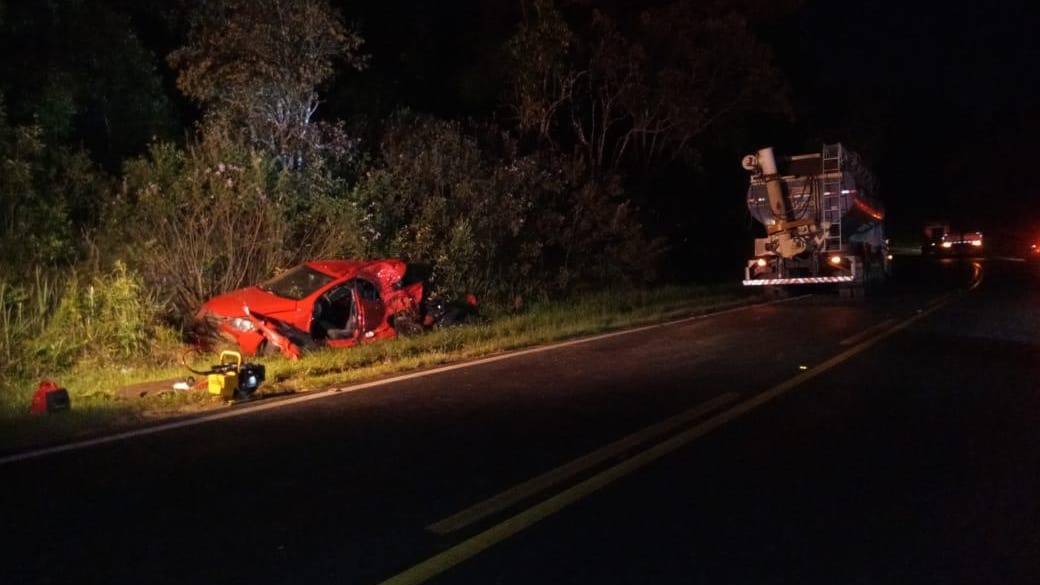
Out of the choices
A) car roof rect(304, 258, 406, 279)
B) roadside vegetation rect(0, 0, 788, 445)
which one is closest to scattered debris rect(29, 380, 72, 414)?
roadside vegetation rect(0, 0, 788, 445)

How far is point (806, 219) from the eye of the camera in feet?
88.5

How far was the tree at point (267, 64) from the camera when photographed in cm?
1917

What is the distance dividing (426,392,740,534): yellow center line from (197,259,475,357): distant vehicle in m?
6.11

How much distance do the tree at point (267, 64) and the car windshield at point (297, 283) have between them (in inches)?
184

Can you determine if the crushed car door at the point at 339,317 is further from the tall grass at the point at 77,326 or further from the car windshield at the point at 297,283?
the tall grass at the point at 77,326

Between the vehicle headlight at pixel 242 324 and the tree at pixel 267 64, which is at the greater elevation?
the tree at pixel 267 64

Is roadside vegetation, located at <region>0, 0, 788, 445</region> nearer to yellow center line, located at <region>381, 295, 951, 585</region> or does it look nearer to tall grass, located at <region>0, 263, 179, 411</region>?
tall grass, located at <region>0, 263, 179, 411</region>

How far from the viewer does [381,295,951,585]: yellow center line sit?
573 centimetres

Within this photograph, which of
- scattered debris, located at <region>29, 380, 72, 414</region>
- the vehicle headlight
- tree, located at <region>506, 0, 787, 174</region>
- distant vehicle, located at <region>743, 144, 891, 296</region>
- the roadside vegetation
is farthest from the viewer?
tree, located at <region>506, 0, 787, 174</region>

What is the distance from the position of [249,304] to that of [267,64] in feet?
21.9

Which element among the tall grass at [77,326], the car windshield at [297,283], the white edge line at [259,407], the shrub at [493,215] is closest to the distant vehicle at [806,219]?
the shrub at [493,215]

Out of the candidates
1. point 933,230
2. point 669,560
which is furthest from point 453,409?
point 933,230

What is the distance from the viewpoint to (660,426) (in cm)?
952

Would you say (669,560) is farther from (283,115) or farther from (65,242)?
(283,115)
